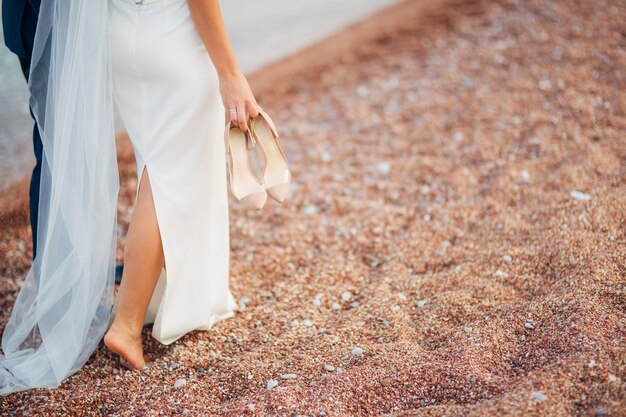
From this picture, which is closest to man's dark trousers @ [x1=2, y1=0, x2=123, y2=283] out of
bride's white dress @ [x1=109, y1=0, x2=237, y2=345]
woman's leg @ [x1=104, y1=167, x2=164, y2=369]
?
bride's white dress @ [x1=109, y1=0, x2=237, y2=345]

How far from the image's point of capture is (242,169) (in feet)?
7.59

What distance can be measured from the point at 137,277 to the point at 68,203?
38cm

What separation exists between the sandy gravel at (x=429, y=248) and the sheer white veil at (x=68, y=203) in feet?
0.50

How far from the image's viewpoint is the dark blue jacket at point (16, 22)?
7.59 ft

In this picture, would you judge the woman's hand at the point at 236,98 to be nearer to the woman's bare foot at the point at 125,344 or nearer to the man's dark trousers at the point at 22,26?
the man's dark trousers at the point at 22,26

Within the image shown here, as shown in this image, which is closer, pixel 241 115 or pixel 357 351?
pixel 241 115

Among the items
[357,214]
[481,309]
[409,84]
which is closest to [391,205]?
[357,214]

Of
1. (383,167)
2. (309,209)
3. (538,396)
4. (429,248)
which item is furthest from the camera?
(383,167)

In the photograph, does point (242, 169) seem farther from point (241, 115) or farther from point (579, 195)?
point (579, 195)

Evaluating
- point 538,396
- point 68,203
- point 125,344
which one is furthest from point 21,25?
point 538,396

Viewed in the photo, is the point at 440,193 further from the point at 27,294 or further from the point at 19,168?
the point at 19,168

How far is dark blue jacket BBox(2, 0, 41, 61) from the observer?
231 cm

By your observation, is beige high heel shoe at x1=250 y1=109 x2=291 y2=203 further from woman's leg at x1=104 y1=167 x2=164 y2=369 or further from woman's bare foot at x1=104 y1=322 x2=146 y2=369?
woman's bare foot at x1=104 y1=322 x2=146 y2=369

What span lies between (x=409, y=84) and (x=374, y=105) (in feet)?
1.33
